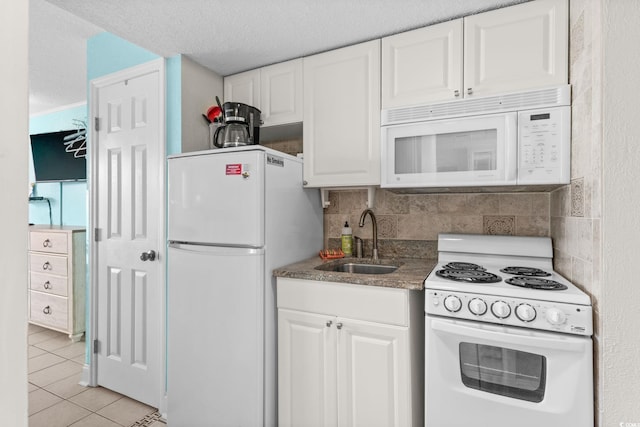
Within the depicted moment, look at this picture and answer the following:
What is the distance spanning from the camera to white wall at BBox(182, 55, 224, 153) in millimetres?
2178

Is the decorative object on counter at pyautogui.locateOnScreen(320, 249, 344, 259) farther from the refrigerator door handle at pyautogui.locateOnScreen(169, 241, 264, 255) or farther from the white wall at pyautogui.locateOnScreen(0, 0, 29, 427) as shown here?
the white wall at pyautogui.locateOnScreen(0, 0, 29, 427)

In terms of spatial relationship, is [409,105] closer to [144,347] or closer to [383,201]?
[383,201]

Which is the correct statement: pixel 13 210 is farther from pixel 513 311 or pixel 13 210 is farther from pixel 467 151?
pixel 467 151

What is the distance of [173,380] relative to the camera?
197 centimetres

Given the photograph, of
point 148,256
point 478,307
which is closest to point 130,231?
point 148,256

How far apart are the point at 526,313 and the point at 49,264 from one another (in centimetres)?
419

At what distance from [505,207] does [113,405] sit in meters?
2.85

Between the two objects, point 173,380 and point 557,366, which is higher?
point 557,366

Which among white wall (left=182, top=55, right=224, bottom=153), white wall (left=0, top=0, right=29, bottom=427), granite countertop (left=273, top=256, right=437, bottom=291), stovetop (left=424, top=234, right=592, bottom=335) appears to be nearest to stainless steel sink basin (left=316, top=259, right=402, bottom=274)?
granite countertop (left=273, top=256, right=437, bottom=291)

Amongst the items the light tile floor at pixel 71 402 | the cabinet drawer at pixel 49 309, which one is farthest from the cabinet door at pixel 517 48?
the cabinet drawer at pixel 49 309

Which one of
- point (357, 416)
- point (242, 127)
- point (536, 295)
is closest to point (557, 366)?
point (536, 295)

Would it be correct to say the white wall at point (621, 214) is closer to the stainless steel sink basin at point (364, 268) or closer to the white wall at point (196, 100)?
the stainless steel sink basin at point (364, 268)

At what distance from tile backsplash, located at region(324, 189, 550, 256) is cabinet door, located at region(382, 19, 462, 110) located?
64 cm

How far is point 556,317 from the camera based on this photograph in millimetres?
1275
